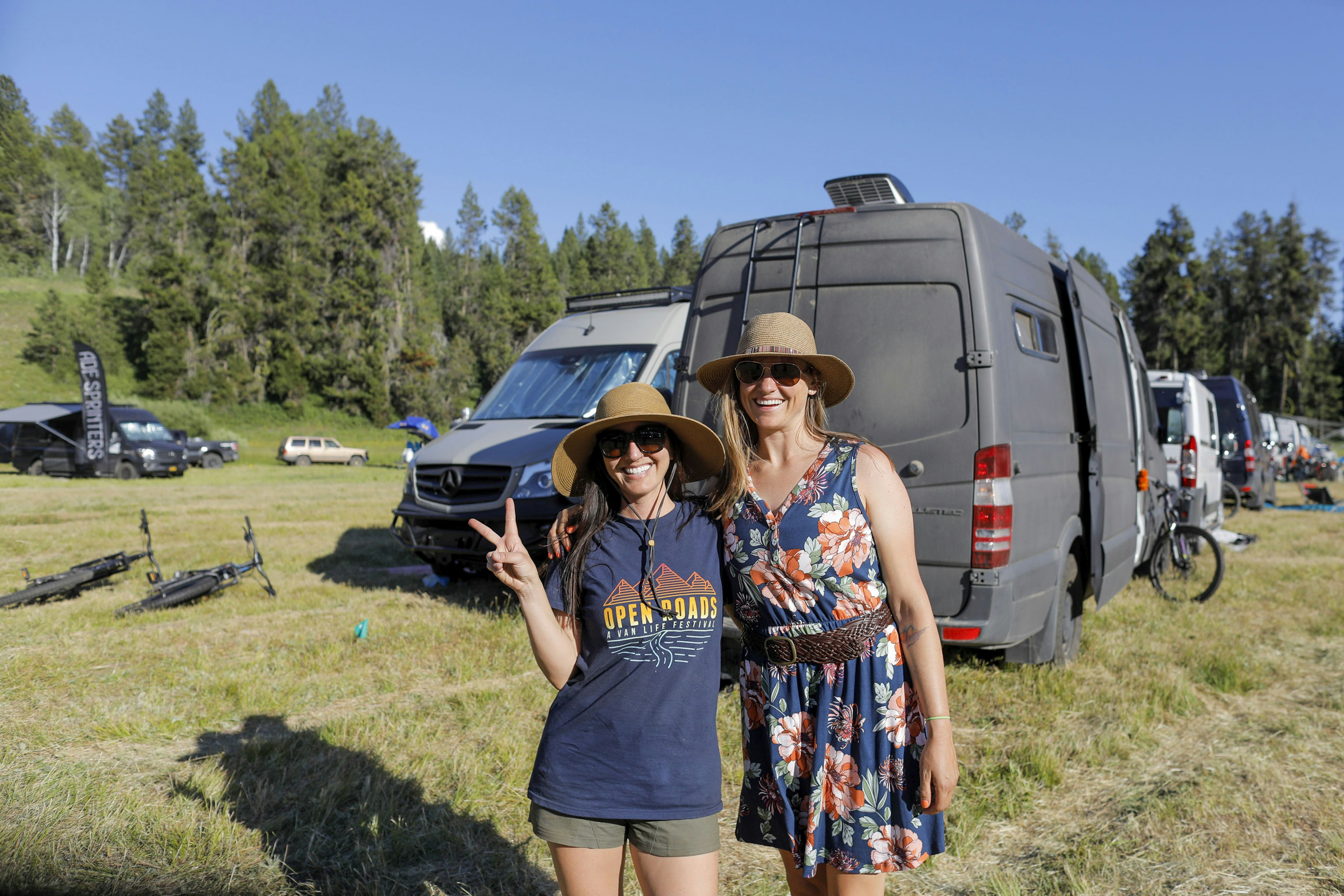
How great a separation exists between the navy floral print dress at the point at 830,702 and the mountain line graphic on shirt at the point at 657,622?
0.57 ft

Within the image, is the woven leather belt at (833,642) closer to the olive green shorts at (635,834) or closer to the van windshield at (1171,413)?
the olive green shorts at (635,834)

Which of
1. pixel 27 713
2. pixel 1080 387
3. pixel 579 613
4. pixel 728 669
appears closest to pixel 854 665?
pixel 579 613

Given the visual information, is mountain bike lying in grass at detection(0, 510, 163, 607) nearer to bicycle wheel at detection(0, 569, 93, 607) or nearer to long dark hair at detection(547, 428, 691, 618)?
bicycle wheel at detection(0, 569, 93, 607)

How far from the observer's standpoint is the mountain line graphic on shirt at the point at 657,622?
204 centimetres

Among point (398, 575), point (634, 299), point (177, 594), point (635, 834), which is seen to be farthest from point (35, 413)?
point (635, 834)

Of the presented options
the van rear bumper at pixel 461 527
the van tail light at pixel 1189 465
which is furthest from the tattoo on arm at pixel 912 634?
the van tail light at pixel 1189 465

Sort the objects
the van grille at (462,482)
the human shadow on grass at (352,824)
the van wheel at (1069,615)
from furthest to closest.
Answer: the van grille at (462,482), the van wheel at (1069,615), the human shadow on grass at (352,824)

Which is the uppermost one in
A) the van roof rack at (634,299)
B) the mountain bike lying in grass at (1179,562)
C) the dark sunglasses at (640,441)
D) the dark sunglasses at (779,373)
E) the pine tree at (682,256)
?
the pine tree at (682,256)

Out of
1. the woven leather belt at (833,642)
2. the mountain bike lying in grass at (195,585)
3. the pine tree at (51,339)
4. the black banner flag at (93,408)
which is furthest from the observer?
the black banner flag at (93,408)

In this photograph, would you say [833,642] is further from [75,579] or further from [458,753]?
[75,579]

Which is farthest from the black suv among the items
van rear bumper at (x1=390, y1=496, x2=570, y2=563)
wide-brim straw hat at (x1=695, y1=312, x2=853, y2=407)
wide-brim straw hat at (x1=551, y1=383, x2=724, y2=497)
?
wide-brim straw hat at (x1=695, y1=312, x2=853, y2=407)

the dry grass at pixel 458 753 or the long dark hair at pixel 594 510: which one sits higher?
the long dark hair at pixel 594 510

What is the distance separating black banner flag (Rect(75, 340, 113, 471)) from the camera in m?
20.1

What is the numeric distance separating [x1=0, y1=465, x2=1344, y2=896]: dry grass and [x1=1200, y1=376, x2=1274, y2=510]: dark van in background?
9259 mm
